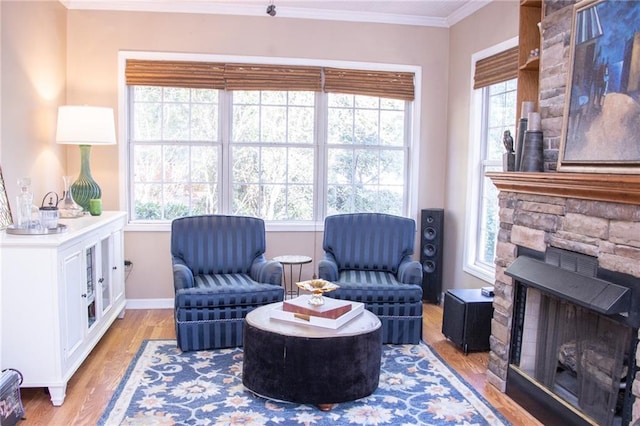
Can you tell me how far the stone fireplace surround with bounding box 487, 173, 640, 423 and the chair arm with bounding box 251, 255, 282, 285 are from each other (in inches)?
61.5

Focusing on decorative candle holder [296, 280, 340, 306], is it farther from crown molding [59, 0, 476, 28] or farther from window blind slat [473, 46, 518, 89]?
crown molding [59, 0, 476, 28]

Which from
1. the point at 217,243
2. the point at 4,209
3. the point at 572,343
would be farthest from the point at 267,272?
the point at 572,343

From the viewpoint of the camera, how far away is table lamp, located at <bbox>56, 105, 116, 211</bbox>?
12.8ft

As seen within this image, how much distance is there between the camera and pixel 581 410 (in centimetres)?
248

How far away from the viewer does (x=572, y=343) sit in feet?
8.83

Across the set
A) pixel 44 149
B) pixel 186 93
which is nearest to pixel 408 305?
pixel 186 93

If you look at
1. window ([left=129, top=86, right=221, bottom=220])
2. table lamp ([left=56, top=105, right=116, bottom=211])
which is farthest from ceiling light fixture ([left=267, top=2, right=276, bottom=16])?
table lamp ([left=56, top=105, right=116, bottom=211])

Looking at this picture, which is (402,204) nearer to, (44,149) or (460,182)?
(460,182)

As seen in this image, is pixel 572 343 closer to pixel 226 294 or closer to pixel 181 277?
pixel 226 294

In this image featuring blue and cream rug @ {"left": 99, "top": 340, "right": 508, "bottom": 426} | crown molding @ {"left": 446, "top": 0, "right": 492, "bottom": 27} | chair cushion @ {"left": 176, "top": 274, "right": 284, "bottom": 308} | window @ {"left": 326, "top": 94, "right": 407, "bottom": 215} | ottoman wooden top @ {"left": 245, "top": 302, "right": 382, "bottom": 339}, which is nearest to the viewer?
blue and cream rug @ {"left": 99, "top": 340, "right": 508, "bottom": 426}

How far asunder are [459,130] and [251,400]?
122 inches

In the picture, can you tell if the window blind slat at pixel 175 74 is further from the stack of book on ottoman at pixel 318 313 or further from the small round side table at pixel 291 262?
the stack of book on ottoman at pixel 318 313

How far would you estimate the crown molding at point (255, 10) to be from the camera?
4.45 metres

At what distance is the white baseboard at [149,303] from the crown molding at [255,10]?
8.52ft
